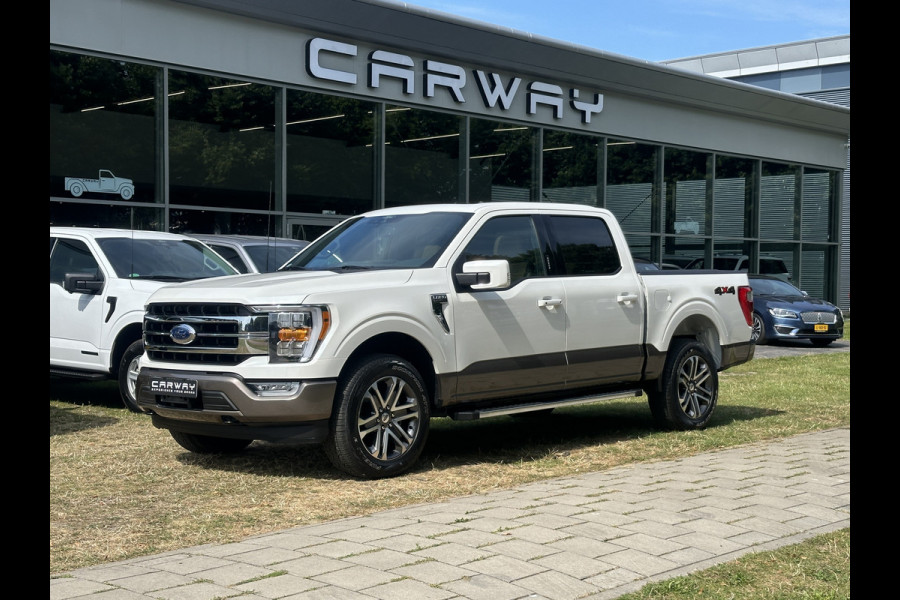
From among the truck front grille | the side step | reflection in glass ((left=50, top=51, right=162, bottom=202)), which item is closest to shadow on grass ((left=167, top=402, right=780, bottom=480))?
the truck front grille

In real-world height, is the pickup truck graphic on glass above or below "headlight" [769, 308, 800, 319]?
above

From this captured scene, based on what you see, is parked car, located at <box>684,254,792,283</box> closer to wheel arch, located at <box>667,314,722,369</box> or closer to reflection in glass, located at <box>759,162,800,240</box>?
reflection in glass, located at <box>759,162,800,240</box>

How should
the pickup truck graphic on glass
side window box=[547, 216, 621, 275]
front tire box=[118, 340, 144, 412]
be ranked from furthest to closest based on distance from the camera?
the pickup truck graphic on glass < front tire box=[118, 340, 144, 412] < side window box=[547, 216, 621, 275]

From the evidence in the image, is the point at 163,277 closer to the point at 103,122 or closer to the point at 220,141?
the point at 103,122

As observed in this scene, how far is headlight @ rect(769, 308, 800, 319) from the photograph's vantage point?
21734 millimetres

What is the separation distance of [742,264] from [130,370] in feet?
76.1

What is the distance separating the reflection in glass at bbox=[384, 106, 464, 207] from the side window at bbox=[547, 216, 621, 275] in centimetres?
1154

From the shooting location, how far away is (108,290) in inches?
432

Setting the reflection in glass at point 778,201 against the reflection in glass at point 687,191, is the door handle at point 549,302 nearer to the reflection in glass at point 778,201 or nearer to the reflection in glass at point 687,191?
the reflection in glass at point 687,191

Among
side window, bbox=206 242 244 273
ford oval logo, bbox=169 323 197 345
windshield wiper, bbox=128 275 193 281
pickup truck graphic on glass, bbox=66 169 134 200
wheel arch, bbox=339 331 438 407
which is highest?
pickup truck graphic on glass, bbox=66 169 134 200

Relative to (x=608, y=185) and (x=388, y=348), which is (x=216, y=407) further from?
(x=608, y=185)

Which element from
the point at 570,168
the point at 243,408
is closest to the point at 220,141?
the point at 570,168

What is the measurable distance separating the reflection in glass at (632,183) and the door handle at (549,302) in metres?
17.6

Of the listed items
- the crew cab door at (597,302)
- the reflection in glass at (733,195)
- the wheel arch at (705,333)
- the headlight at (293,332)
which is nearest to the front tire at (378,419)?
the headlight at (293,332)
